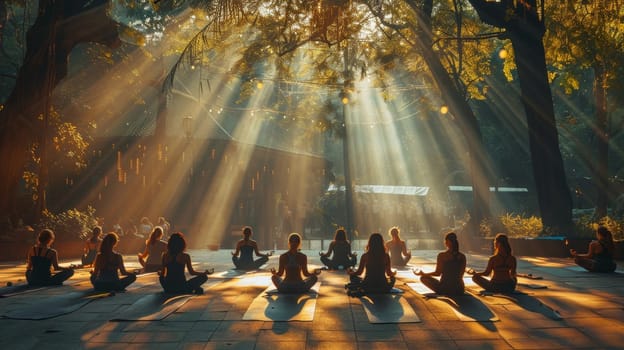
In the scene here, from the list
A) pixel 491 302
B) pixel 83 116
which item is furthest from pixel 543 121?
pixel 83 116

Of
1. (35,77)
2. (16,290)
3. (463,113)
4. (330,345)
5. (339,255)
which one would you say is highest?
(35,77)

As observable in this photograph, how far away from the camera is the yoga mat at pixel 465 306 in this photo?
26.2ft

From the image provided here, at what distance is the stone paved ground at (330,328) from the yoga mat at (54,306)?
16 cm

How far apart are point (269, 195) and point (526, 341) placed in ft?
97.2

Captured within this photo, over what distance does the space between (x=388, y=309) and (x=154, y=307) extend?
144 inches

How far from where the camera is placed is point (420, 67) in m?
28.4

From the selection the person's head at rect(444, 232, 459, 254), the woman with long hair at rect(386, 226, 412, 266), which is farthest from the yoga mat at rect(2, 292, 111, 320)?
the woman with long hair at rect(386, 226, 412, 266)

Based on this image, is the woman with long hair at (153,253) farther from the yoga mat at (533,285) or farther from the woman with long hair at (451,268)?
the yoga mat at (533,285)

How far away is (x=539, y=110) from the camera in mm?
19844

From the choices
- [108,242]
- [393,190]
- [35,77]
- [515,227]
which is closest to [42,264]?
[108,242]

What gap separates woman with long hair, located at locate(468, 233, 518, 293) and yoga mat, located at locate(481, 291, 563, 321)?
0.43 ft

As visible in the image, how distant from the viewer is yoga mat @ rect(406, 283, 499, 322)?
799cm

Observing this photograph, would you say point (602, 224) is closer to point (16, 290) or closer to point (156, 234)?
point (156, 234)

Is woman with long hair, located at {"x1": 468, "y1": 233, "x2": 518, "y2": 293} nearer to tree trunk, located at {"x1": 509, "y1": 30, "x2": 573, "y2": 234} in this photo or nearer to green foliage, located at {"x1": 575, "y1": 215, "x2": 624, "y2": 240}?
green foliage, located at {"x1": 575, "y1": 215, "x2": 624, "y2": 240}
